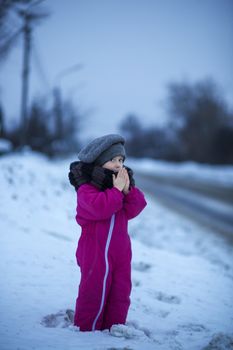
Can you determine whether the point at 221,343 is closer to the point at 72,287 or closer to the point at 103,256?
the point at 103,256

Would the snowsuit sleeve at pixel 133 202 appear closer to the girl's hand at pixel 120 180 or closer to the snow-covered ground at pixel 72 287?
the girl's hand at pixel 120 180

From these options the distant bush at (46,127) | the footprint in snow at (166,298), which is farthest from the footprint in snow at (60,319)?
the distant bush at (46,127)

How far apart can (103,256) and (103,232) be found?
172 millimetres

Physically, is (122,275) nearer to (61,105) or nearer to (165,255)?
(165,255)

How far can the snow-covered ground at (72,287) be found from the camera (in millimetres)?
2633

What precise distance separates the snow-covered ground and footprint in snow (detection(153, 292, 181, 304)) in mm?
10

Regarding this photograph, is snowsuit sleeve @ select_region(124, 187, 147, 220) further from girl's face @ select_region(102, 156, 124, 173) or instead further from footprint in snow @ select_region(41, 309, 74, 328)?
footprint in snow @ select_region(41, 309, 74, 328)

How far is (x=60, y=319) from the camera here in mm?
3066

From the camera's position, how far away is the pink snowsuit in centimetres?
267

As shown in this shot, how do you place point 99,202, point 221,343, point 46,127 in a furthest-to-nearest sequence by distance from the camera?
point 46,127 < point 99,202 < point 221,343

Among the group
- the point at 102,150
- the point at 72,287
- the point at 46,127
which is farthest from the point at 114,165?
the point at 46,127

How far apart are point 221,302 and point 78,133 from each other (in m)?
24.6

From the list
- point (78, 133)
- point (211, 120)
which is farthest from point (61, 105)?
point (211, 120)

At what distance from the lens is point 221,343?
2.49 m
